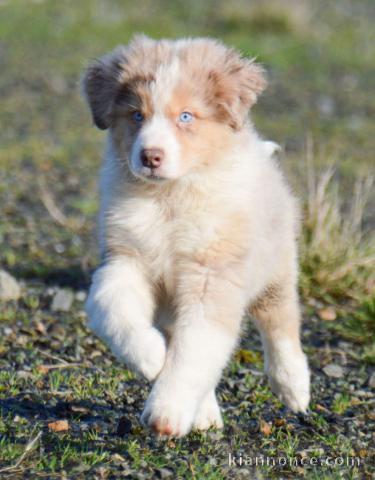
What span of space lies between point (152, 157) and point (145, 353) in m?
0.80

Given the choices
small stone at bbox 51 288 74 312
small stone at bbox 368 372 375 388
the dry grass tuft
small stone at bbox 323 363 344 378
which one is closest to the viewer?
small stone at bbox 368 372 375 388

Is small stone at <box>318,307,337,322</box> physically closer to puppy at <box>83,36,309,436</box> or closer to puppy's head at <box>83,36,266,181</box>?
puppy at <box>83,36,309,436</box>

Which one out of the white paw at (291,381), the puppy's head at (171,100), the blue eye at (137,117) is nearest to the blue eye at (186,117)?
the puppy's head at (171,100)

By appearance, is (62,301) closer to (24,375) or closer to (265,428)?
(24,375)

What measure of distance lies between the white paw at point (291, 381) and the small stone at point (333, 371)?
0.67 metres

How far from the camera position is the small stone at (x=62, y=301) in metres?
6.43

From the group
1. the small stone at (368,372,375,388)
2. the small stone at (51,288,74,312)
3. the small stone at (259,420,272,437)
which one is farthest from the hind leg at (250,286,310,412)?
the small stone at (51,288,74,312)

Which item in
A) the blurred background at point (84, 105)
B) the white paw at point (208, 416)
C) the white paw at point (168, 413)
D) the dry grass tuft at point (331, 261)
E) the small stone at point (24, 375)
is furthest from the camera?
the blurred background at point (84, 105)

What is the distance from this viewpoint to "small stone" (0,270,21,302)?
6484 mm

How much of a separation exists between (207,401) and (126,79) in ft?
4.93

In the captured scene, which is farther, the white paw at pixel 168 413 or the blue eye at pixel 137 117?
the blue eye at pixel 137 117

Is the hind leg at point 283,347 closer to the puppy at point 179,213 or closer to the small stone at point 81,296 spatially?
the puppy at point 179,213

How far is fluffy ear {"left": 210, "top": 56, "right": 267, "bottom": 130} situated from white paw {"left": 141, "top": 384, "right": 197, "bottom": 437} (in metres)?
1.27

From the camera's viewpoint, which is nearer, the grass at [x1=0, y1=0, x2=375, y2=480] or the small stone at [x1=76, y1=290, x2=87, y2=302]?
the grass at [x1=0, y1=0, x2=375, y2=480]
